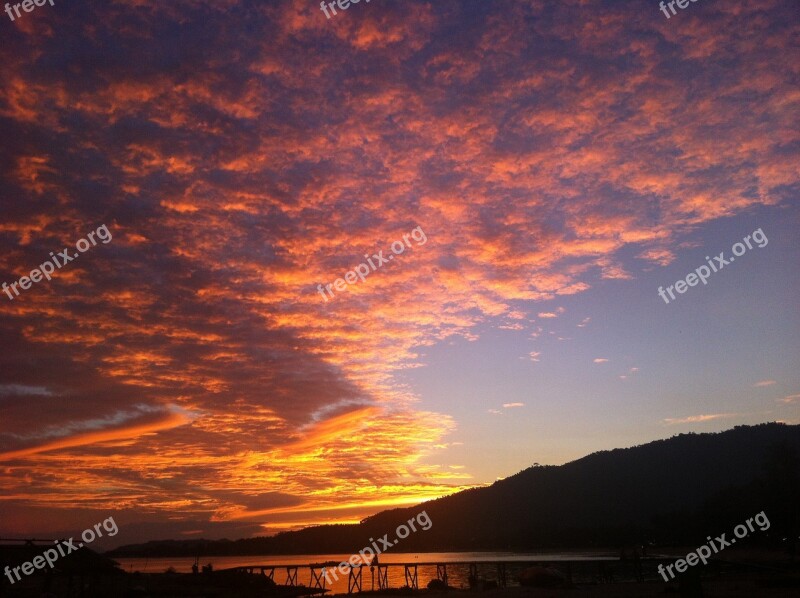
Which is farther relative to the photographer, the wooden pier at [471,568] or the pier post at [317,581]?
the pier post at [317,581]

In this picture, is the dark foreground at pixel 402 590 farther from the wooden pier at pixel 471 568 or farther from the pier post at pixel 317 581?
the pier post at pixel 317 581

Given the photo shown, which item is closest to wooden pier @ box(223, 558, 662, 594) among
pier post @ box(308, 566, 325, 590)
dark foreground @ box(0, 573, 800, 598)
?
pier post @ box(308, 566, 325, 590)

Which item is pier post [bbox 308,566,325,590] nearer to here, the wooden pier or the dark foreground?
the wooden pier

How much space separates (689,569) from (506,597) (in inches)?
933

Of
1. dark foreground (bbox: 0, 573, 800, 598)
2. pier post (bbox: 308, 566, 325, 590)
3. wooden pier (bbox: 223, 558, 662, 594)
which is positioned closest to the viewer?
dark foreground (bbox: 0, 573, 800, 598)

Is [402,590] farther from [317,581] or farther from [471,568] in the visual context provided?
[317,581]

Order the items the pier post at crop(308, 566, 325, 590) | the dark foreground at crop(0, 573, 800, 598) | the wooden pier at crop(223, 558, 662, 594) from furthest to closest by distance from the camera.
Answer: the pier post at crop(308, 566, 325, 590) < the wooden pier at crop(223, 558, 662, 594) < the dark foreground at crop(0, 573, 800, 598)

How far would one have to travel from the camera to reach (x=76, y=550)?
1369 inches

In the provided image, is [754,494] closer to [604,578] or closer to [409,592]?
[604,578]

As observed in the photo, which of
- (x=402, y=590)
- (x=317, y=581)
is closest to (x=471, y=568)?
(x=402, y=590)

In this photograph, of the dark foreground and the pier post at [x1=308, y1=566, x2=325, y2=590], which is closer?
the dark foreground

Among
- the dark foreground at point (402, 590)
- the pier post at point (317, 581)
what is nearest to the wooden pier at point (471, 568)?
the pier post at point (317, 581)

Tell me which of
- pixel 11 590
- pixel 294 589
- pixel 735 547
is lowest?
pixel 735 547

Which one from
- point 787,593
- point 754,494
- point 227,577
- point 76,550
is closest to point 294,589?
point 227,577
